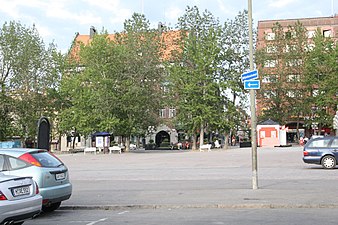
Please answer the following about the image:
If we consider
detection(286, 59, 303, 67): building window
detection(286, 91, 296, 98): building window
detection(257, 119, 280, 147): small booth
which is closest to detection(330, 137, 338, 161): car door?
detection(257, 119, 280, 147): small booth

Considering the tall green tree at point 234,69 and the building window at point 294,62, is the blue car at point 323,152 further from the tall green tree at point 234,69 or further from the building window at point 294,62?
the building window at point 294,62

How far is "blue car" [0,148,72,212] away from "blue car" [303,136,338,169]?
16.3m

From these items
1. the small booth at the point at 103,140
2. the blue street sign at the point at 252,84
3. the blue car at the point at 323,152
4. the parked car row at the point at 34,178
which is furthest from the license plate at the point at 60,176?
the small booth at the point at 103,140

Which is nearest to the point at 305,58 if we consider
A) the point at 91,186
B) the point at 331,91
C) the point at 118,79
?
the point at 331,91

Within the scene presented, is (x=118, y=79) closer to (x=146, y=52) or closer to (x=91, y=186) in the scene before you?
(x=146, y=52)

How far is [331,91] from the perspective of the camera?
68.4 m

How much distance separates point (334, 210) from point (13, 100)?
52.2 meters

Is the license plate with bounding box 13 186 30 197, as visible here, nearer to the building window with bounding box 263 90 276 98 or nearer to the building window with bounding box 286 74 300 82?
the building window with bounding box 263 90 276 98

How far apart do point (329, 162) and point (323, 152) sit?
566 millimetres

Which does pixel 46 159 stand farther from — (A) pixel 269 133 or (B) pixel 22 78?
(A) pixel 269 133

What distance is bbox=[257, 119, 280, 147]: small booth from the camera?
211ft

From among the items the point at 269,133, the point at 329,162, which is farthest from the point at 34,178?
the point at 269,133

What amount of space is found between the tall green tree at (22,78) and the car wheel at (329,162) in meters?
42.4

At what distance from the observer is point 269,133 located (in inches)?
2559
